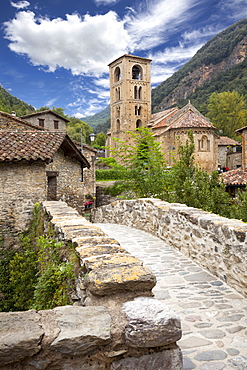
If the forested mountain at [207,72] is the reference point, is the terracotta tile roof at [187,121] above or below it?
below

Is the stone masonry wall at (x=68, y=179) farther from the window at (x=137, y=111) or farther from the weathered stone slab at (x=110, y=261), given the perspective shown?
the window at (x=137, y=111)

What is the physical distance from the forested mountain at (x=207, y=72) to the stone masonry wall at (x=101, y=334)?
83.5 metres

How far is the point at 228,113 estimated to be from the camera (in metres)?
55.9

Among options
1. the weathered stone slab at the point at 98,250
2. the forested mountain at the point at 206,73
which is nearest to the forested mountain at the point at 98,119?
the forested mountain at the point at 206,73

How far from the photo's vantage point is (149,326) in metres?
1.70

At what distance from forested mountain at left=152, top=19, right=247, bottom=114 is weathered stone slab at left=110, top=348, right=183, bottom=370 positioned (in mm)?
83744

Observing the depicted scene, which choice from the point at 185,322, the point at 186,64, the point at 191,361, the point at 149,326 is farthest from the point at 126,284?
the point at 186,64

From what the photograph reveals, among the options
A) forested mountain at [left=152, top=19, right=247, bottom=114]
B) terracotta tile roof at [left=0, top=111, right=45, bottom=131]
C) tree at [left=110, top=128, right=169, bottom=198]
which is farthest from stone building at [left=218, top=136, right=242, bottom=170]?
forested mountain at [left=152, top=19, right=247, bottom=114]

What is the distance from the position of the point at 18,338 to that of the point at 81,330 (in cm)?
35

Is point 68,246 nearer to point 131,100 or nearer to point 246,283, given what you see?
point 246,283

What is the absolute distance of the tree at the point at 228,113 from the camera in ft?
180

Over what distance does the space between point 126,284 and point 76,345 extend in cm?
57

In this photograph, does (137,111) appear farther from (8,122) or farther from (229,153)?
(8,122)

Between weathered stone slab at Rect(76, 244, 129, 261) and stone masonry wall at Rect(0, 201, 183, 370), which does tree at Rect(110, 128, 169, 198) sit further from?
stone masonry wall at Rect(0, 201, 183, 370)
